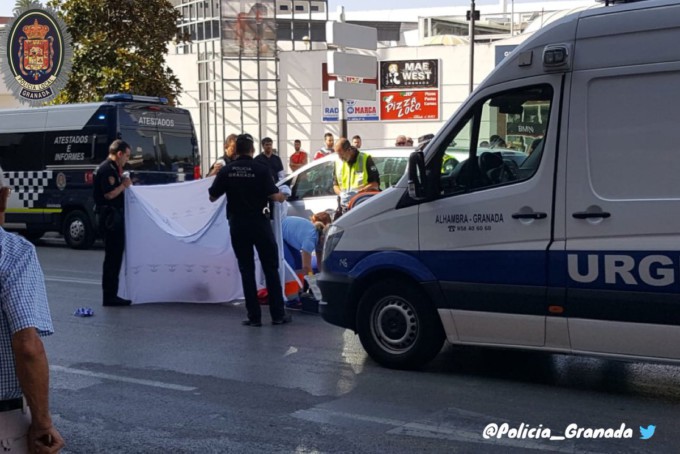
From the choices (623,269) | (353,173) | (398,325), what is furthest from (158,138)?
(623,269)

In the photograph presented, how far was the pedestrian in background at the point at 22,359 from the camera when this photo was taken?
10.1 feet

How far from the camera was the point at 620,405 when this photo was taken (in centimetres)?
628

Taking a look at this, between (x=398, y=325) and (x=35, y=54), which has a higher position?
(x=35, y=54)

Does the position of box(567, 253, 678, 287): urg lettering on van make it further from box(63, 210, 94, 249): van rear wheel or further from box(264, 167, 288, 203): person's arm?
box(63, 210, 94, 249): van rear wheel

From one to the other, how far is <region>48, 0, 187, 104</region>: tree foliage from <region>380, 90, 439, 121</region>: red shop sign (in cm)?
901

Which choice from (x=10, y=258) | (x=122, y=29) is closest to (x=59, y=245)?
(x=122, y=29)

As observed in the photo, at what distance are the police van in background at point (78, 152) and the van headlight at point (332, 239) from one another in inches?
410

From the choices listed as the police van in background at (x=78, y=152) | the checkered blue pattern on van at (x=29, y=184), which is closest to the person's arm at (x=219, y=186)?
the police van in background at (x=78, y=152)

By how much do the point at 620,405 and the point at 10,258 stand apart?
4352mm

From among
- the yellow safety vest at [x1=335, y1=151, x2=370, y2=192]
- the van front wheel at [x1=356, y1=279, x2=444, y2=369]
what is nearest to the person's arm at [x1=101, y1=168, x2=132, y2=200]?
the yellow safety vest at [x1=335, y1=151, x2=370, y2=192]

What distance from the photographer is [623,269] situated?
20.2 ft

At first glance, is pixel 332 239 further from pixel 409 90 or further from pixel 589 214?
pixel 409 90

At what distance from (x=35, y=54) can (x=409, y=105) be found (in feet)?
39.5

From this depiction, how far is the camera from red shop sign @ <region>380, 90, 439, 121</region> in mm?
30297
